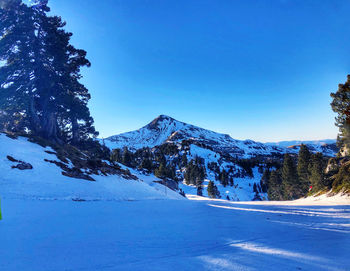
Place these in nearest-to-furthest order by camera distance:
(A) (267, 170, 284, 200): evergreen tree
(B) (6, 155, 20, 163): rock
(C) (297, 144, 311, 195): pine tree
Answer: (B) (6, 155, 20, 163): rock
(C) (297, 144, 311, 195): pine tree
(A) (267, 170, 284, 200): evergreen tree

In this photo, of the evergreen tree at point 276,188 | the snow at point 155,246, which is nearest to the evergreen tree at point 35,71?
the snow at point 155,246

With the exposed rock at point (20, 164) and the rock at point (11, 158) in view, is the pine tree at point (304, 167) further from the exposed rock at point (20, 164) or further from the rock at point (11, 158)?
the rock at point (11, 158)

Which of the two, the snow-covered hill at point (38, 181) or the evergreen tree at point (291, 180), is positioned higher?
the snow-covered hill at point (38, 181)

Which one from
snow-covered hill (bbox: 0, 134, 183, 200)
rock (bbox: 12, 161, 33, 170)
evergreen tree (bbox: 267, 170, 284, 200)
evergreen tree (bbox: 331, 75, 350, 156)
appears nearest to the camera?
snow-covered hill (bbox: 0, 134, 183, 200)

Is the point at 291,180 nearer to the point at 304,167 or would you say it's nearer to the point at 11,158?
the point at 304,167

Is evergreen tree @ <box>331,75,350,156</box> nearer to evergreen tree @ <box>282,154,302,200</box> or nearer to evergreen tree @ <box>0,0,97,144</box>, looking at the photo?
evergreen tree @ <box>0,0,97,144</box>

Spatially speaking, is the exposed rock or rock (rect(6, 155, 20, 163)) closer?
the exposed rock

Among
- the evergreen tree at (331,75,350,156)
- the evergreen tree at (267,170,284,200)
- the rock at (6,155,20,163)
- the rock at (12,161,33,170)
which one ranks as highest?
the evergreen tree at (331,75,350,156)

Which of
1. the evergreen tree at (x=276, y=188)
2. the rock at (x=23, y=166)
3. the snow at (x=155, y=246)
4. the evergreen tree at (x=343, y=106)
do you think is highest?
the evergreen tree at (x=343, y=106)

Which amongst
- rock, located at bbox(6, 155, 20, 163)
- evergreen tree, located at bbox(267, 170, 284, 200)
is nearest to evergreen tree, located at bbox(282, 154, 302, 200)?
evergreen tree, located at bbox(267, 170, 284, 200)

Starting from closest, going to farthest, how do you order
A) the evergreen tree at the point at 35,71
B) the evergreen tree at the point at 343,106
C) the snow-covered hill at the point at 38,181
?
1. the snow-covered hill at the point at 38,181
2. the evergreen tree at the point at 343,106
3. the evergreen tree at the point at 35,71

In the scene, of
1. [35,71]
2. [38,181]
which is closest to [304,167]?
[38,181]

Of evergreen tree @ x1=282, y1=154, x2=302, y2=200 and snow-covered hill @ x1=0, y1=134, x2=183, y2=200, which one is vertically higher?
snow-covered hill @ x1=0, y1=134, x2=183, y2=200

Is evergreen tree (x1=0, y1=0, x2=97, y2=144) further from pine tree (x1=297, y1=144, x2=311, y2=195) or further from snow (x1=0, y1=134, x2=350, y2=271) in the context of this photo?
pine tree (x1=297, y1=144, x2=311, y2=195)
